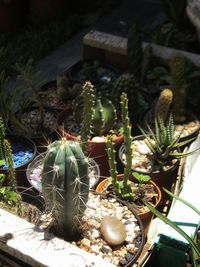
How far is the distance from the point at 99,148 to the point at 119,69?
55.3 inches

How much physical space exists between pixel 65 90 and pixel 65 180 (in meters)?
1.87

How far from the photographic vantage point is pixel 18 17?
6.04 meters

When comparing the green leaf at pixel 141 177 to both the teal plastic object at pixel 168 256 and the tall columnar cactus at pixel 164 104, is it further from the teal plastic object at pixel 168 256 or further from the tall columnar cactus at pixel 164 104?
the tall columnar cactus at pixel 164 104

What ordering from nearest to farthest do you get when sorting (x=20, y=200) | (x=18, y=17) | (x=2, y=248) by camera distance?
(x=2, y=248) → (x=20, y=200) → (x=18, y=17)

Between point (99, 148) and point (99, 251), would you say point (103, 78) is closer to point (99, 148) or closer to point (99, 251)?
point (99, 148)

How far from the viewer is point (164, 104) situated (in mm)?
3762

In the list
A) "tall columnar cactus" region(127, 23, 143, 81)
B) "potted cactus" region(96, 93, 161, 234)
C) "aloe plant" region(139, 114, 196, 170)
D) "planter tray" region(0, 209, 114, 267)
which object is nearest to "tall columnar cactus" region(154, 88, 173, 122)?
"aloe plant" region(139, 114, 196, 170)

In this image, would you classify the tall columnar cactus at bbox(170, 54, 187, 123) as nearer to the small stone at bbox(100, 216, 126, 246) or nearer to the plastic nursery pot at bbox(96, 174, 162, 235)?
the plastic nursery pot at bbox(96, 174, 162, 235)

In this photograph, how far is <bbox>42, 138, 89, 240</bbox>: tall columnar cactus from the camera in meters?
2.44

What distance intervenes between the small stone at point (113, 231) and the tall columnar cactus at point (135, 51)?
2.02 meters

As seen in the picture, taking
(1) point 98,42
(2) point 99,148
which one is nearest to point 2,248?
(2) point 99,148

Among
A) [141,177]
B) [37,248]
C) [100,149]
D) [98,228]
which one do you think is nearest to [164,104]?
[100,149]

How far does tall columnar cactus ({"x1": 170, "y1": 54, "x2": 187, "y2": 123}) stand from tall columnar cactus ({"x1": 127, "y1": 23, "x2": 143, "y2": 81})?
1.81 ft

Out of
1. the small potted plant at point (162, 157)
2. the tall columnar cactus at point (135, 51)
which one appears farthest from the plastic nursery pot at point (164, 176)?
the tall columnar cactus at point (135, 51)
